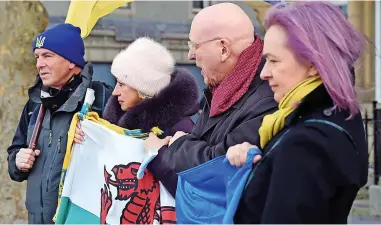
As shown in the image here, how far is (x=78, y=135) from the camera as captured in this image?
11.0 feet

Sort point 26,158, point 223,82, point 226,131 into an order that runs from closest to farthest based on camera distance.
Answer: point 226,131 → point 223,82 → point 26,158

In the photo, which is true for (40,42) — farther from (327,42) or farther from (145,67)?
(327,42)

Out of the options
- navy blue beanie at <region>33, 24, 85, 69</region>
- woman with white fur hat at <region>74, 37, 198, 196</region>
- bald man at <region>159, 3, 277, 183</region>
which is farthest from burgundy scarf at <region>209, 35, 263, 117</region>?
navy blue beanie at <region>33, 24, 85, 69</region>

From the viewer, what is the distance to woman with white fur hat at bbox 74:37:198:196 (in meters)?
3.13

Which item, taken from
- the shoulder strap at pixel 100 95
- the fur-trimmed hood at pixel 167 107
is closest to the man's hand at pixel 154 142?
the fur-trimmed hood at pixel 167 107

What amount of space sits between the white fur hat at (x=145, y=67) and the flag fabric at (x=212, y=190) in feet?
2.46

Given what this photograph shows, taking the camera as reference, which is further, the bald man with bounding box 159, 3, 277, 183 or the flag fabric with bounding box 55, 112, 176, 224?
the flag fabric with bounding box 55, 112, 176, 224

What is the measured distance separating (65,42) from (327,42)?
1975 mm

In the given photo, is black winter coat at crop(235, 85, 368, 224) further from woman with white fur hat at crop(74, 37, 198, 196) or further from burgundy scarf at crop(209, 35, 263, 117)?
woman with white fur hat at crop(74, 37, 198, 196)

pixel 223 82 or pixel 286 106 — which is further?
pixel 223 82

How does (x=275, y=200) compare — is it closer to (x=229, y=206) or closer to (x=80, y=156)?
(x=229, y=206)

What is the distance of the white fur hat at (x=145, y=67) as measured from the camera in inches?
127

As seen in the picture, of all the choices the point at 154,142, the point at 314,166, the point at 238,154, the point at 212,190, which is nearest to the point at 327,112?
the point at 314,166

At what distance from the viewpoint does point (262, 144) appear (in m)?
2.14
